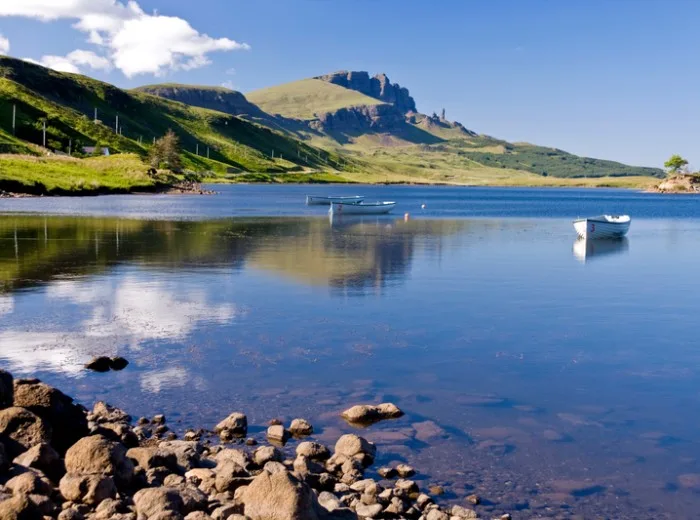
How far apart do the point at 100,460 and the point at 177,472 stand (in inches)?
64.5

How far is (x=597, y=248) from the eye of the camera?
63562 millimetres

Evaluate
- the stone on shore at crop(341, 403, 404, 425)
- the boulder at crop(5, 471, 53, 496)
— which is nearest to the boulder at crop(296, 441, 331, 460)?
the stone on shore at crop(341, 403, 404, 425)

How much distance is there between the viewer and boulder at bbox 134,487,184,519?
→ 10883 mm

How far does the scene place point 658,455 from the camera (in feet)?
52.7

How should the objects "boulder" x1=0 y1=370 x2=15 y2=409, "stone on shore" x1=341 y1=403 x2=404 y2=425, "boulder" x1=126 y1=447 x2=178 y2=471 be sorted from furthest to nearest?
"stone on shore" x1=341 y1=403 x2=404 y2=425 → "boulder" x1=0 y1=370 x2=15 y2=409 → "boulder" x1=126 y1=447 x2=178 y2=471

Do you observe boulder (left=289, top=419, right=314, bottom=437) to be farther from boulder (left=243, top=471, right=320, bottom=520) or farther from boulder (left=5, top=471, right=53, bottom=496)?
boulder (left=5, top=471, right=53, bottom=496)

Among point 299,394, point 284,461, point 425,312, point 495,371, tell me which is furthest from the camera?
point 425,312

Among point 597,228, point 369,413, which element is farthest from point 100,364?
point 597,228

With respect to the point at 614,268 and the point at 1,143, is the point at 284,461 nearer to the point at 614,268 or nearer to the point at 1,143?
the point at 614,268

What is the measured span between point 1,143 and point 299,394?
174 m

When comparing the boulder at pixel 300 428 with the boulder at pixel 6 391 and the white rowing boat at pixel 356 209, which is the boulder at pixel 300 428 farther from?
the white rowing boat at pixel 356 209

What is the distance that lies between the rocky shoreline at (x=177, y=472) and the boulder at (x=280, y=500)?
0.05 ft

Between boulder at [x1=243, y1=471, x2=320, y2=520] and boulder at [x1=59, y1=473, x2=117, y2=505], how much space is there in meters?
2.24

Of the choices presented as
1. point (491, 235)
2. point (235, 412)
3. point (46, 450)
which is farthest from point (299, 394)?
point (491, 235)
